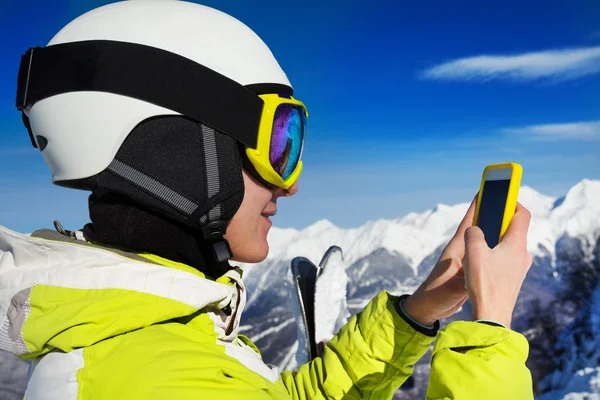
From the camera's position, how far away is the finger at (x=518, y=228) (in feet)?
5.22

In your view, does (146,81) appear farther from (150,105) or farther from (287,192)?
(287,192)

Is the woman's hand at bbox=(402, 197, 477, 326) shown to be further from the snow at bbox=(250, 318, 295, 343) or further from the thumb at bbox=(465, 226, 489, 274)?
the snow at bbox=(250, 318, 295, 343)

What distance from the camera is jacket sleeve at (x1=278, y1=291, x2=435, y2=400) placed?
2186mm

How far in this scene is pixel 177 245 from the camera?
5.78 feet

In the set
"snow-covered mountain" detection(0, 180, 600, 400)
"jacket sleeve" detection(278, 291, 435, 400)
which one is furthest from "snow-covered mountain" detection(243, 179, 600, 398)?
"jacket sleeve" detection(278, 291, 435, 400)

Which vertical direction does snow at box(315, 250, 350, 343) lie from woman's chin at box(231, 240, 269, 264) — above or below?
below

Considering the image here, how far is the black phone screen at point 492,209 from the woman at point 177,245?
2.8 inches

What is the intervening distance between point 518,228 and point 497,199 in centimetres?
16

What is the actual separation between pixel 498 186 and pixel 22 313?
1.57 metres

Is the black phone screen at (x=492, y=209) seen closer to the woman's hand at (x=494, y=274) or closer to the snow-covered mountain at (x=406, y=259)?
the woman's hand at (x=494, y=274)

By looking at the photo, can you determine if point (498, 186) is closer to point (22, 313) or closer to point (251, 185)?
point (251, 185)

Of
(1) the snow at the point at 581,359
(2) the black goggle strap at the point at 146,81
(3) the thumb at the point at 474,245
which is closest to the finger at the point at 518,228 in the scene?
Result: (3) the thumb at the point at 474,245

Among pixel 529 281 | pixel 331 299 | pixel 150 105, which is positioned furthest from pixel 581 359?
pixel 150 105

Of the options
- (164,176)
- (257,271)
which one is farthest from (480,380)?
(257,271)
